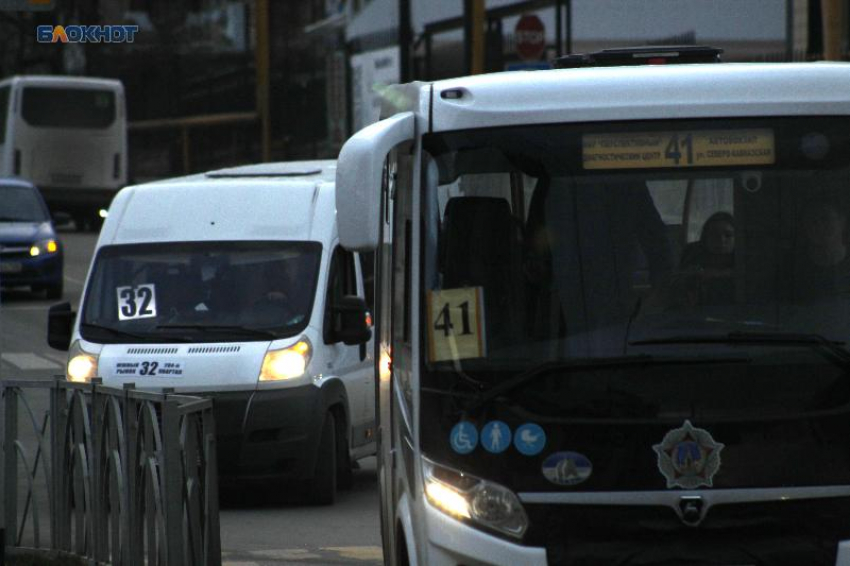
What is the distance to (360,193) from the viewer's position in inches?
243

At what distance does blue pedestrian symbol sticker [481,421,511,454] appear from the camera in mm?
6078

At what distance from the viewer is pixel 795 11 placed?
3609 cm

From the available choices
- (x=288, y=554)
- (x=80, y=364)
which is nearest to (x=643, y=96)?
(x=288, y=554)

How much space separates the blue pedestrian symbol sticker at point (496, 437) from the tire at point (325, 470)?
620cm

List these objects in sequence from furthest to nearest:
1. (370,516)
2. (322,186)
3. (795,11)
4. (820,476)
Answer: (795,11), (322,186), (370,516), (820,476)

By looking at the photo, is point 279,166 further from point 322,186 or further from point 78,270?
point 78,270

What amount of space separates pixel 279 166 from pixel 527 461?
8383mm

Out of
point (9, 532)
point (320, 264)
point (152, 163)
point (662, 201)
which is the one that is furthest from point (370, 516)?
point (152, 163)

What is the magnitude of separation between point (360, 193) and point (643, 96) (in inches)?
40.9

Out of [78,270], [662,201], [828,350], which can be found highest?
[662,201]

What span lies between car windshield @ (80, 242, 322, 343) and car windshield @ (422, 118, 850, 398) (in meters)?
5.94

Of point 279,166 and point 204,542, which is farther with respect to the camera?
point 279,166

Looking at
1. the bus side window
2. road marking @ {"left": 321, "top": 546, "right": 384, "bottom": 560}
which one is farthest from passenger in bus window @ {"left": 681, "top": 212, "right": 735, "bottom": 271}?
the bus side window

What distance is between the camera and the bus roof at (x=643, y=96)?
Result: 645cm
